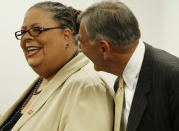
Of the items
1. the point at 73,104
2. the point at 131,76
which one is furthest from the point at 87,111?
the point at 131,76

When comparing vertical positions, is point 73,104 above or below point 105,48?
below

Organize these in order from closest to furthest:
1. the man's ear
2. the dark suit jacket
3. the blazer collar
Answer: the dark suit jacket < the man's ear < the blazer collar

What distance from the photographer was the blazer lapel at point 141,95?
110 centimetres

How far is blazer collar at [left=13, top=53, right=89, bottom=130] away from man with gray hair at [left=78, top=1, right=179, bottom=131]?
0.54 feet

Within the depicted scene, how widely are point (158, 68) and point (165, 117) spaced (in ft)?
0.58

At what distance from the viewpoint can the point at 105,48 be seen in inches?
46.3

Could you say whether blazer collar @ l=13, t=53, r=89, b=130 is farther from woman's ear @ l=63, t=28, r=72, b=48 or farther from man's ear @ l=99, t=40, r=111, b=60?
man's ear @ l=99, t=40, r=111, b=60

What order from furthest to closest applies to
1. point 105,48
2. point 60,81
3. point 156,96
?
point 60,81
point 105,48
point 156,96

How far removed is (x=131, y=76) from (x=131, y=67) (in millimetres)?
39

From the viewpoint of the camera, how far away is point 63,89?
4.30ft

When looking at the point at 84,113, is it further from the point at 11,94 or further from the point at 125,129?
the point at 11,94

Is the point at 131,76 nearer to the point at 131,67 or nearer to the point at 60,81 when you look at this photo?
the point at 131,67

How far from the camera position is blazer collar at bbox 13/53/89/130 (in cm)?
136

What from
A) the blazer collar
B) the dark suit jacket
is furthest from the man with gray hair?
the blazer collar
